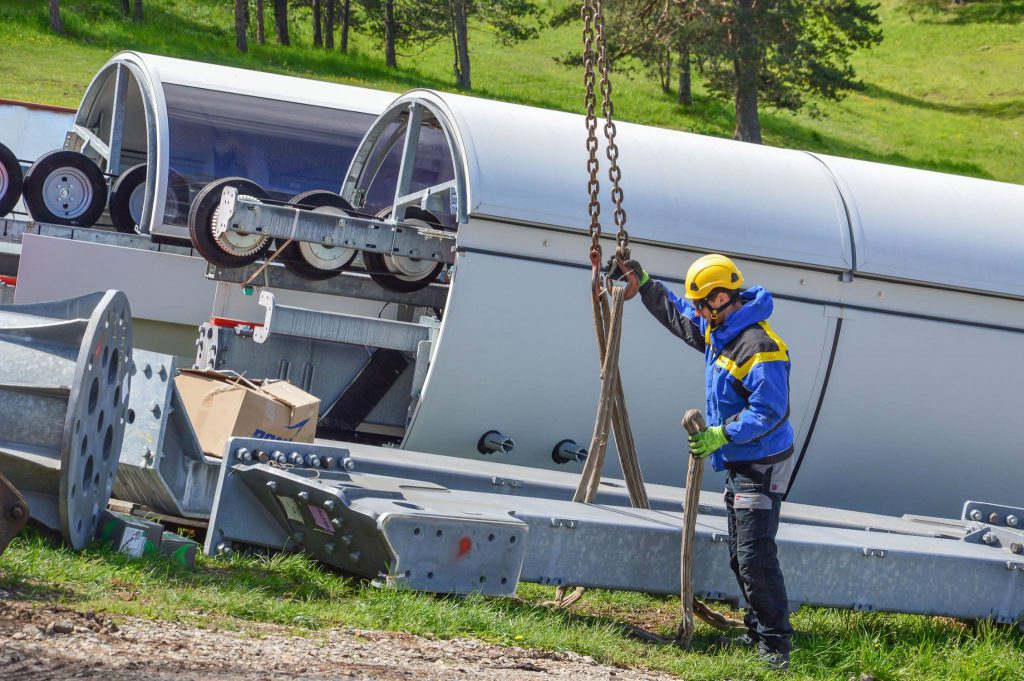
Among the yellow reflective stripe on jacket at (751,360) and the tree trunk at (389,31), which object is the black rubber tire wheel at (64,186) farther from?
the tree trunk at (389,31)

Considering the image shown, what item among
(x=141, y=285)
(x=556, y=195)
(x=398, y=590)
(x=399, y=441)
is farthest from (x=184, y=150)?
(x=398, y=590)

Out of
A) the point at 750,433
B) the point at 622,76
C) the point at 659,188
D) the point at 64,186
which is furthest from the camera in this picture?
the point at 622,76

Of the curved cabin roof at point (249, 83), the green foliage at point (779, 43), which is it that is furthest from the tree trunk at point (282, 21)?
the curved cabin roof at point (249, 83)

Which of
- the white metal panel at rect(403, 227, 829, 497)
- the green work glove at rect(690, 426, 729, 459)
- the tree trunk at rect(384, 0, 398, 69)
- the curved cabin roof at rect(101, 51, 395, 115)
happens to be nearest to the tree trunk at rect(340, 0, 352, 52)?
the tree trunk at rect(384, 0, 398, 69)

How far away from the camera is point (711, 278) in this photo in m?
5.51

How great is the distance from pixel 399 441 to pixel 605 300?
2.55 meters

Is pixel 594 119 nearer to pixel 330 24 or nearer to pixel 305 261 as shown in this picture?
pixel 305 261

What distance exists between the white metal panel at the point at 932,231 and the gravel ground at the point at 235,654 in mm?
3846

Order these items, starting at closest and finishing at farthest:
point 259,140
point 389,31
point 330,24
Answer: point 259,140, point 389,31, point 330,24

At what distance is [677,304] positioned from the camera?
611cm

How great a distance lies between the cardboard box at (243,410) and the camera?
6.47 metres

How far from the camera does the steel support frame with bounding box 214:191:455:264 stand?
24.2 feet

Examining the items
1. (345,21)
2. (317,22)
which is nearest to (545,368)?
(345,21)

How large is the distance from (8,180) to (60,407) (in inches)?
258
